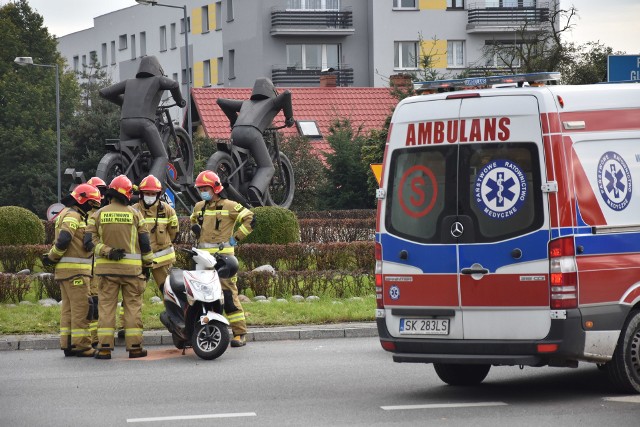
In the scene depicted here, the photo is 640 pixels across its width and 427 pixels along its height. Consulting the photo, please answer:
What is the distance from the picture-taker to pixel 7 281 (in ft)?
62.1

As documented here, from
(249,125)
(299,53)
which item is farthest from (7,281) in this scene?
(299,53)

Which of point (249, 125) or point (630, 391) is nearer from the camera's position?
point (630, 391)

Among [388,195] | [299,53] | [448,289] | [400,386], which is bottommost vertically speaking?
[400,386]

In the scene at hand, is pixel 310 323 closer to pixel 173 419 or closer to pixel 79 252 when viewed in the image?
pixel 79 252

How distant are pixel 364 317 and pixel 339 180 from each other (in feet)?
95.8

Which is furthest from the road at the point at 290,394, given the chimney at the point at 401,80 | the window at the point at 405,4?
the window at the point at 405,4

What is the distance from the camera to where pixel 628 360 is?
10.9 meters

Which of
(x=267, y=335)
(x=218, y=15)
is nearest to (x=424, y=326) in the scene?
(x=267, y=335)

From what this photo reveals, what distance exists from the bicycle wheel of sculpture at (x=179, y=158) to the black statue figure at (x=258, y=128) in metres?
1.13

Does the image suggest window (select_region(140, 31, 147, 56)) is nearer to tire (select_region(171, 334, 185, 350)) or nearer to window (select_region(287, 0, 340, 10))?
window (select_region(287, 0, 340, 10))

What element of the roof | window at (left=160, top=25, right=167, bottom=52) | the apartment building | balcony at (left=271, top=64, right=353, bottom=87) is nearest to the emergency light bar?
the roof

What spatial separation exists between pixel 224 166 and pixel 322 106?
3057cm

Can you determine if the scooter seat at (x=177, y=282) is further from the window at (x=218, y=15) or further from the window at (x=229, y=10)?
the window at (x=218, y=15)

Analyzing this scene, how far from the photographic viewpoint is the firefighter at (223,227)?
15750mm
